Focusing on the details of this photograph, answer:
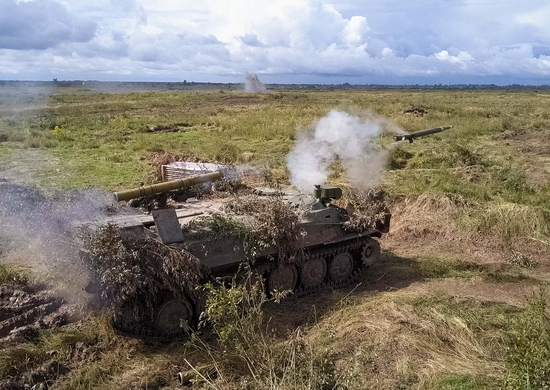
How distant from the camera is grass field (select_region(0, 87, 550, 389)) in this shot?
632cm

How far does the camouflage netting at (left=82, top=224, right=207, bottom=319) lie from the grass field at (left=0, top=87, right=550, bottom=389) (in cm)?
75

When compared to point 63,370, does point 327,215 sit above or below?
above

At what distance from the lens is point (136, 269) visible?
7254 mm

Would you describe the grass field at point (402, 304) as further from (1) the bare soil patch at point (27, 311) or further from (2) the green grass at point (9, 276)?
(1) the bare soil patch at point (27, 311)

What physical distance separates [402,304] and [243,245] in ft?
9.46

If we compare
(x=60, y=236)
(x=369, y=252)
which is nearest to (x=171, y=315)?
(x=60, y=236)

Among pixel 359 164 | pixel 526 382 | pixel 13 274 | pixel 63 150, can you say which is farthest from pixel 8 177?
pixel 526 382

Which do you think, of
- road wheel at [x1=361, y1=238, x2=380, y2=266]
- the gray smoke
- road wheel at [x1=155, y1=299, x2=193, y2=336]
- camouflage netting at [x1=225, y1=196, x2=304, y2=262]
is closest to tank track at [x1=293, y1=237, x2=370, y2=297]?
road wheel at [x1=361, y1=238, x2=380, y2=266]

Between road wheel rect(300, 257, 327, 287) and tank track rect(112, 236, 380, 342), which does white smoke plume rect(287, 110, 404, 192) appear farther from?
road wheel rect(300, 257, 327, 287)

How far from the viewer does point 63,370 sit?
683cm

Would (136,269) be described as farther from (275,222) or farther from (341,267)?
(341,267)

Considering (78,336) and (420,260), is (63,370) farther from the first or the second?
(420,260)

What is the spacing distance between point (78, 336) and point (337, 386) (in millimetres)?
3916

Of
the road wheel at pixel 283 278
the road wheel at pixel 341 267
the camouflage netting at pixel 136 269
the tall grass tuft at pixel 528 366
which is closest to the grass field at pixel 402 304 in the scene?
the tall grass tuft at pixel 528 366
